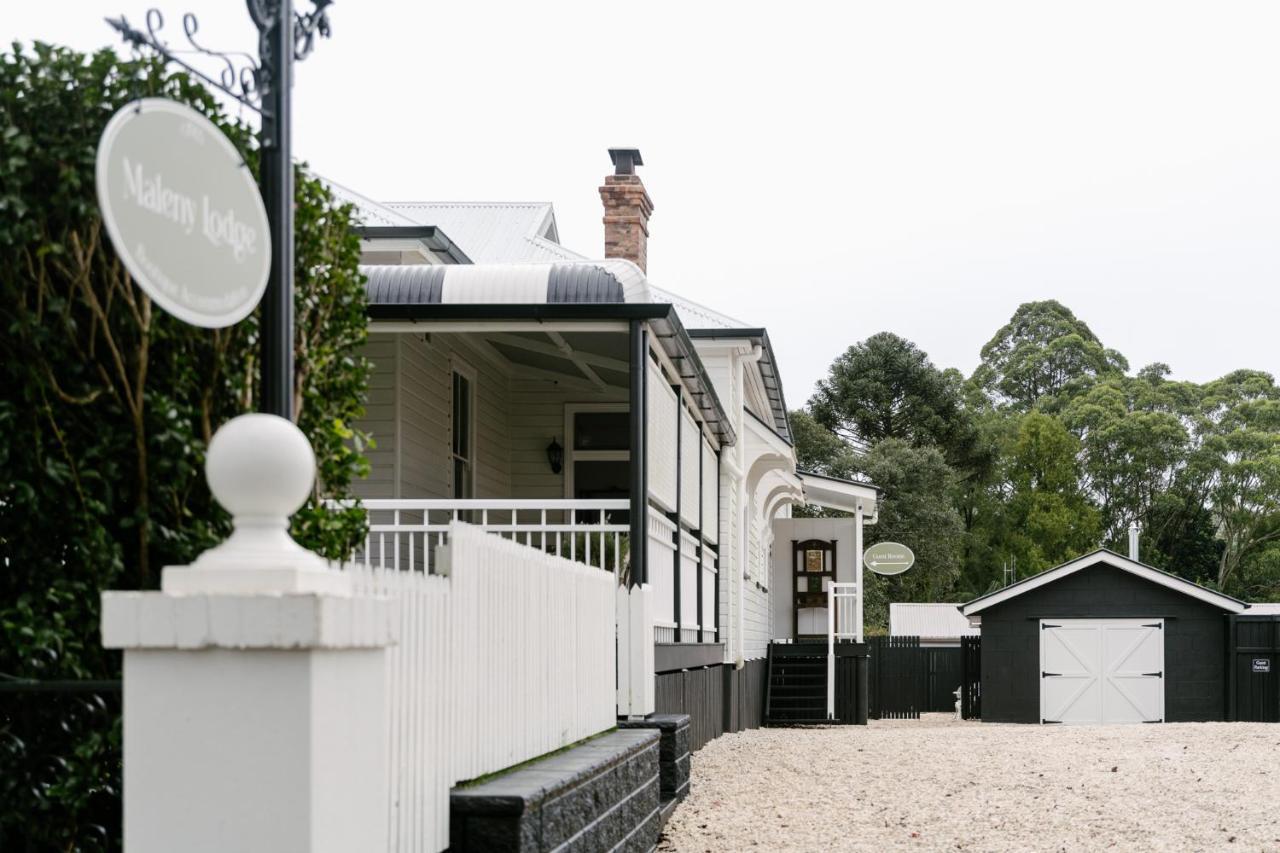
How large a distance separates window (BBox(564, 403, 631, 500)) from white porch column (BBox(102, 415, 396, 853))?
13.7 meters

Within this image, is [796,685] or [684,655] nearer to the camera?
[684,655]

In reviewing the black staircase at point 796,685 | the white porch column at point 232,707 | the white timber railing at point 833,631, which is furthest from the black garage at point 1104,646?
the white porch column at point 232,707

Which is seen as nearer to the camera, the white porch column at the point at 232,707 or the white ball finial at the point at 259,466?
the white porch column at the point at 232,707

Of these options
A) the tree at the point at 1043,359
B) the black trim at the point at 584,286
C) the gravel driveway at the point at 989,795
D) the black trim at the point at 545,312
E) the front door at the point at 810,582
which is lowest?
the gravel driveway at the point at 989,795

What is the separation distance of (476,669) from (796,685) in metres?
19.9

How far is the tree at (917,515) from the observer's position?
5228cm

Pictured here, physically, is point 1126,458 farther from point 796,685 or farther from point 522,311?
point 522,311

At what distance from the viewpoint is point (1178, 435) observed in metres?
61.2

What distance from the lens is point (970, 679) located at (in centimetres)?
3042

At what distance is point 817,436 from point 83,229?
50242 millimetres

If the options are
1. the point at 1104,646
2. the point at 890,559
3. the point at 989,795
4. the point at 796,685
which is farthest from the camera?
the point at 890,559

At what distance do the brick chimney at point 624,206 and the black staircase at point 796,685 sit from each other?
7.78 metres

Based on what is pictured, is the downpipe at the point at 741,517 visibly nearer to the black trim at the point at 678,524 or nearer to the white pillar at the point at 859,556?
the white pillar at the point at 859,556

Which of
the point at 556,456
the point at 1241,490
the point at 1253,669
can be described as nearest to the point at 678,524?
the point at 556,456
